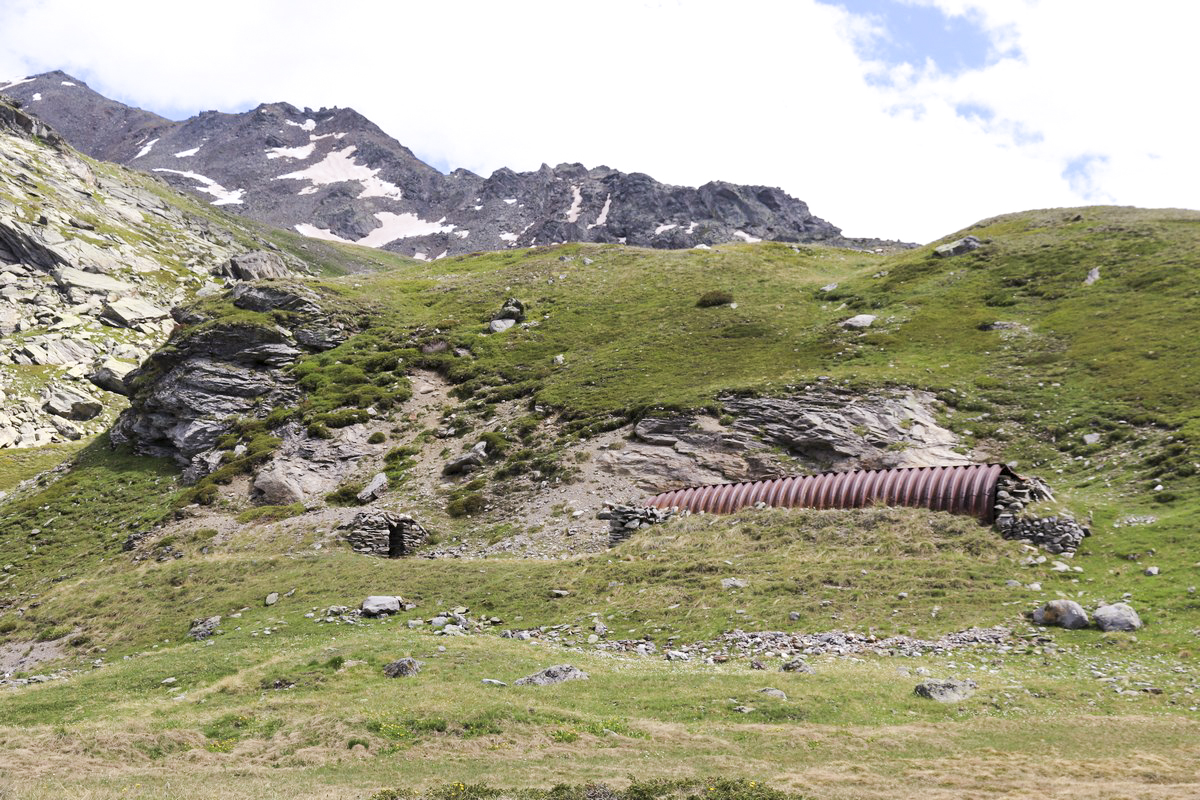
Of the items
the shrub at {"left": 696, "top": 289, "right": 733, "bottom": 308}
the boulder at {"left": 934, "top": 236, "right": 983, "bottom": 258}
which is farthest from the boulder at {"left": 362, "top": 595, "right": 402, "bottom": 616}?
the boulder at {"left": 934, "top": 236, "right": 983, "bottom": 258}

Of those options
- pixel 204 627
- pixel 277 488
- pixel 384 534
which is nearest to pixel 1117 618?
pixel 384 534

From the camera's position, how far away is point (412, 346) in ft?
258

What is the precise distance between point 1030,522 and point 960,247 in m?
61.3

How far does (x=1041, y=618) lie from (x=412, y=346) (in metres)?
65.3

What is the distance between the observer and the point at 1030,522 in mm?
33875

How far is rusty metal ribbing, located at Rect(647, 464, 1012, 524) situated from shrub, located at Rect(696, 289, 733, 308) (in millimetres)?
38716

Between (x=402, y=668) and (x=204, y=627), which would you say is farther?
(x=204, y=627)

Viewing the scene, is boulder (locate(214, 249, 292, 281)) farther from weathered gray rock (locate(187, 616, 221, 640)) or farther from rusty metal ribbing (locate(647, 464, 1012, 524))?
rusty metal ribbing (locate(647, 464, 1012, 524))

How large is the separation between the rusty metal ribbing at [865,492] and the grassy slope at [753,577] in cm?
214

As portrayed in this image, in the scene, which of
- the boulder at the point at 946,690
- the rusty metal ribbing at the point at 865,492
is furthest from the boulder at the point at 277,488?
the boulder at the point at 946,690

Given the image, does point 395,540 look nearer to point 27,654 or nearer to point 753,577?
point 27,654

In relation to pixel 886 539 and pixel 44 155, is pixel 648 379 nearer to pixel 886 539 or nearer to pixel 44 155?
pixel 886 539

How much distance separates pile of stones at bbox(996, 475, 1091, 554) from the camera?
3247cm

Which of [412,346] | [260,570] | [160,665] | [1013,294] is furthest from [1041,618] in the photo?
[412,346]
